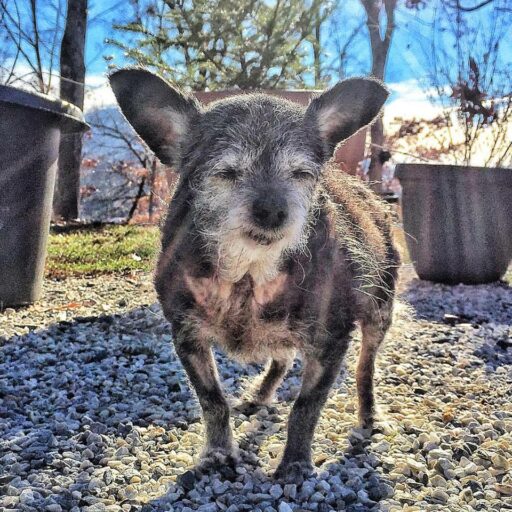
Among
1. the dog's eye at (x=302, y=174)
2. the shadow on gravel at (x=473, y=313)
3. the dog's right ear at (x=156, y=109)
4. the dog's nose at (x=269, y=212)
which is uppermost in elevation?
the dog's right ear at (x=156, y=109)

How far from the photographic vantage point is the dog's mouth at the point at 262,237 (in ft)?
7.80

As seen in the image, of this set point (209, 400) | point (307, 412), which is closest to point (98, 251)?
point (209, 400)

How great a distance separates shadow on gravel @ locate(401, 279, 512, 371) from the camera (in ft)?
16.4

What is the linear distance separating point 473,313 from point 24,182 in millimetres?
4473

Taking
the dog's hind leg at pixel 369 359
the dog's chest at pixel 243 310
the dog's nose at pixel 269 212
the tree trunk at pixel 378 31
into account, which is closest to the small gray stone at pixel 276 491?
the dog's chest at pixel 243 310

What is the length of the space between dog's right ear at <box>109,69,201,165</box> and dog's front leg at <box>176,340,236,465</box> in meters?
0.87

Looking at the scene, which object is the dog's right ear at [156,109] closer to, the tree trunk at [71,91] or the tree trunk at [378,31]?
the tree trunk at [378,31]

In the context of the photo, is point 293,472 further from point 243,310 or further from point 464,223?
point 464,223

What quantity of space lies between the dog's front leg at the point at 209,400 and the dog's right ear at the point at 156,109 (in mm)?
871

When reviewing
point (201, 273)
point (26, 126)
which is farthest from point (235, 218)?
point (26, 126)

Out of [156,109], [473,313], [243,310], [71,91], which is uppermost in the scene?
[71,91]

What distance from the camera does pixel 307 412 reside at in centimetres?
279

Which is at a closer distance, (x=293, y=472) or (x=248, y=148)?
(x=248, y=148)

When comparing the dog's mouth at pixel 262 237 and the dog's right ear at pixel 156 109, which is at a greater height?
the dog's right ear at pixel 156 109
